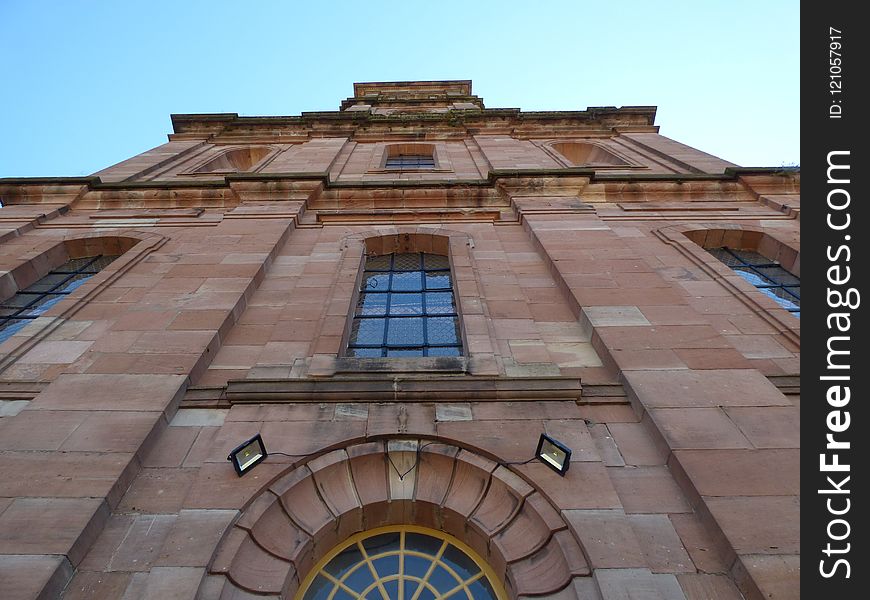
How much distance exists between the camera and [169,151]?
1723 centimetres

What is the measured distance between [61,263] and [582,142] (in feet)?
55.7

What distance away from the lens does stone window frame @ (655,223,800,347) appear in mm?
7344

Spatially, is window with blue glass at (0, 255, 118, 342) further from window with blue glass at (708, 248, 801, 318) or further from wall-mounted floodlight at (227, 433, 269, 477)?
window with blue glass at (708, 248, 801, 318)

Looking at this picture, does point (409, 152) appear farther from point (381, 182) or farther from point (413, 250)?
point (413, 250)

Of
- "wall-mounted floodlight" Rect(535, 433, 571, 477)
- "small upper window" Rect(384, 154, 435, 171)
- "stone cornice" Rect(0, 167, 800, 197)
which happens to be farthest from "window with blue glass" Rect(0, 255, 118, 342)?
"small upper window" Rect(384, 154, 435, 171)

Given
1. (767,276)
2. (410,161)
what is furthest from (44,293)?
(767,276)

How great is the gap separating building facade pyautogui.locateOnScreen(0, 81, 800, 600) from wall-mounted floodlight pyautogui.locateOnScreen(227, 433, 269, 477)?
4 cm

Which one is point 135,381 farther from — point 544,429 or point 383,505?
point 544,429

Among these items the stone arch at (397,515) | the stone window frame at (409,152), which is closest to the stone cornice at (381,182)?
the stone window frame at (409,152)

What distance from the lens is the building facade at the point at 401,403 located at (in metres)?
3.95

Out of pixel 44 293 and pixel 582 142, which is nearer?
pixel 44 293

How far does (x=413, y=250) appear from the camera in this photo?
10.2 meters

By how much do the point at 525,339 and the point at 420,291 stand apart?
2.61 meters
